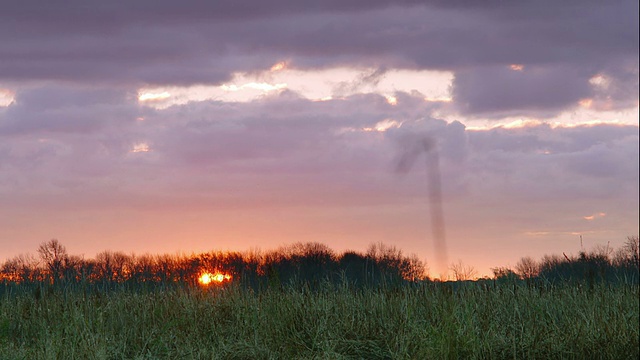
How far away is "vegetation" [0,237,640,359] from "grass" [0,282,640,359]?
0.03 m

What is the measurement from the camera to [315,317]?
1332 centimetres

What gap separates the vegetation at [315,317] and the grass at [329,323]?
0.09 feet

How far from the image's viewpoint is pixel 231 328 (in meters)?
13.6

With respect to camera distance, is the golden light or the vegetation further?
the golden light

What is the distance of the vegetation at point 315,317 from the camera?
38.2 feet

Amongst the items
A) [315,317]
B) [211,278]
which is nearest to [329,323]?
[315,317]

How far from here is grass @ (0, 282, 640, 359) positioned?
11602 millimetres

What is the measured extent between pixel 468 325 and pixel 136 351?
565 centimetres

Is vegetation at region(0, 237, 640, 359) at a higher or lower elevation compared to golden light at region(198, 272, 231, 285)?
lower

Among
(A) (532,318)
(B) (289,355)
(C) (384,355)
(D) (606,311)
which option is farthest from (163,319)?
(D) (606,311)

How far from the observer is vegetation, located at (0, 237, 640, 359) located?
11648 millimetres

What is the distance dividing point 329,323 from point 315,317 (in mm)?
393

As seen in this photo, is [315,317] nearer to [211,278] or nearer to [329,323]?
[329,323]

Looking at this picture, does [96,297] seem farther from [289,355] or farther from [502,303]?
[502,303]
